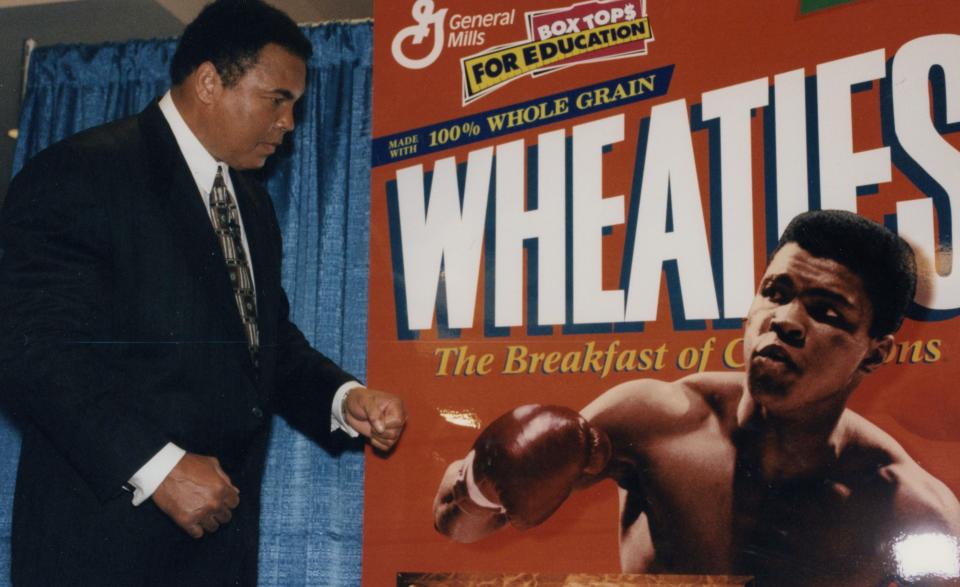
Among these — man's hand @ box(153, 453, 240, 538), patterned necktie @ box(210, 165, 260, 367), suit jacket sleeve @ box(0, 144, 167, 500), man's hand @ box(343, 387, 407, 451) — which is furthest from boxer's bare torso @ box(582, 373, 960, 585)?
suit jacket sleeve @ box(0, 144, 167, 500)

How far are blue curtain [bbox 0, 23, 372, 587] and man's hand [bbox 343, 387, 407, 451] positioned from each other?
25.2 inches

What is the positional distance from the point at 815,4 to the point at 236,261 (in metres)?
1.25

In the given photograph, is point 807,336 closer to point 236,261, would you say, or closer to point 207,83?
point 236,261

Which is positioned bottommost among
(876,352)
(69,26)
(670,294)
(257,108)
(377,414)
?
(377,414)

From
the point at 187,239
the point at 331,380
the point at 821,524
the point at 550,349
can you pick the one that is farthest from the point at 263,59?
the point at 821,524

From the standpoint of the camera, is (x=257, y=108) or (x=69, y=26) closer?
(x=257, y=108)

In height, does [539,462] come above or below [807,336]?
below

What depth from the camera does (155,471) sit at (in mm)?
1354

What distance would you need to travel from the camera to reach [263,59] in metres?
1.79

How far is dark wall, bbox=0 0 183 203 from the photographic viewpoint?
2748 mm

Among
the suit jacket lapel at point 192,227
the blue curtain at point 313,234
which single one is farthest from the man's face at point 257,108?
the blue curtain at point 313,234

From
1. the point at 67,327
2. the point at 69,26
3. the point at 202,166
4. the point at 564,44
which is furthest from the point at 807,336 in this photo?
the point at 69,26

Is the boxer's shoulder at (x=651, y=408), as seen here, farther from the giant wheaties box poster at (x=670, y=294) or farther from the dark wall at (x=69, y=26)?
the dark wall at (x=69, y=26)

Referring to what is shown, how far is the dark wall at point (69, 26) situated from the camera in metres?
2.75
